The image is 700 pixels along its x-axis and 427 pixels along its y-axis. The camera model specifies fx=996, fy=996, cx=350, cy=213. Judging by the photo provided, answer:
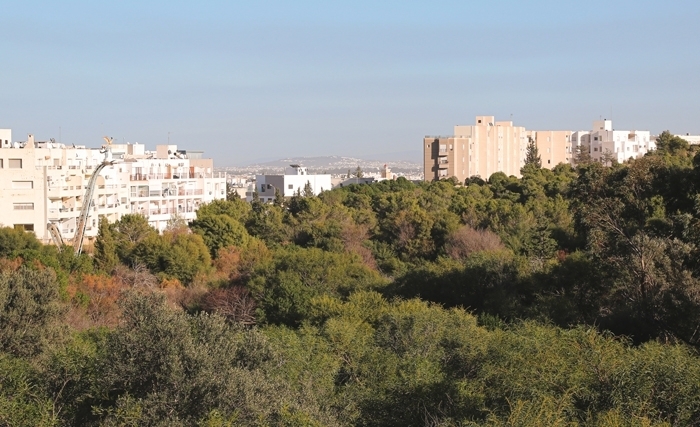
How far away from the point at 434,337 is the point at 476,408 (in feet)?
21.4

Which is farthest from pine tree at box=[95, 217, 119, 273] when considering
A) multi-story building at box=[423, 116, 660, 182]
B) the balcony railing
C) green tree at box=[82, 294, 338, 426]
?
multi-story building at box=[423, 116, 660, 182]

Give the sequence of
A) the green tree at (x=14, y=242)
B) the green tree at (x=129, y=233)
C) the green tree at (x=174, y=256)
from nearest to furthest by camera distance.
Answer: the green tree at (x=14, y=242)
the green tree at (x=174, y=256)
the green tree at (x=129, y=233)

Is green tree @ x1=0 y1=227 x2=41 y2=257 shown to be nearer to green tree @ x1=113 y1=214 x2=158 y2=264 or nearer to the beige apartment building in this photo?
green tree @ x1=113 y1=214 x2=158 y2=264

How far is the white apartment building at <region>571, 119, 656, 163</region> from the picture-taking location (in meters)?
97.8

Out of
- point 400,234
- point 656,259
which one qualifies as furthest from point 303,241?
point 656,259

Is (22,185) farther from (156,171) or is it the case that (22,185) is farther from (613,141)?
(613,141)

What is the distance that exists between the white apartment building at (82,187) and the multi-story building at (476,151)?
21400 mm

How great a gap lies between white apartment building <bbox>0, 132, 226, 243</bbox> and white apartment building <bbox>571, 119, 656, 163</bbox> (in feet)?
141

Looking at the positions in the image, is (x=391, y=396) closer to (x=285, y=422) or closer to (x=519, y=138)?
(x=285, y=422)

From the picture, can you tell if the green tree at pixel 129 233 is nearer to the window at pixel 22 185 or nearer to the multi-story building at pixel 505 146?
the window at pixel 22 185

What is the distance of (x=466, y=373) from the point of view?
19812mm

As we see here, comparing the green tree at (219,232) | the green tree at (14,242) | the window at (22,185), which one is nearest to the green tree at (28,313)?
the green tree at (14,242)

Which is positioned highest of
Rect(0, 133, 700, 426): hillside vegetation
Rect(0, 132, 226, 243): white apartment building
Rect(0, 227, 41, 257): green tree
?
Rect(0, 132, 226, 243): white apartment building

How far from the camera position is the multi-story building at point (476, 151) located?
278ft
